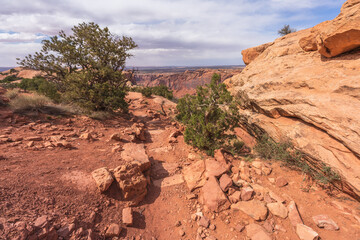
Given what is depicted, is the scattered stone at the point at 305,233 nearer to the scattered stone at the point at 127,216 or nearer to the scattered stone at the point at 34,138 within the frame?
the scattered stone at the point at 127,216

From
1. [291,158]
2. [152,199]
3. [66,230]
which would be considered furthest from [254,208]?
[66,230]

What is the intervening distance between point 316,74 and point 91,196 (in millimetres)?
6967

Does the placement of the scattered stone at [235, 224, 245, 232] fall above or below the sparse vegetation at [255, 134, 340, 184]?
below

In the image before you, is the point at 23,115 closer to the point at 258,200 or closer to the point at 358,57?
the point at 258,200

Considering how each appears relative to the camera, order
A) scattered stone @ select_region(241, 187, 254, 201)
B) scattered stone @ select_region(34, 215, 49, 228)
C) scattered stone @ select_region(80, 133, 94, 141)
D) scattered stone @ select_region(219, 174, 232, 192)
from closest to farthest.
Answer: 1. scattered stone @ select_region(34, 215, 49, 228)
2. scattered stone @ select_region(241, 187, 254, 201)
3. scattered stone @ select_region(219, 174, 232, 192)
4. scattered stone @ select_region(80, 133, 94, 141)

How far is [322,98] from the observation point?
4172 mm

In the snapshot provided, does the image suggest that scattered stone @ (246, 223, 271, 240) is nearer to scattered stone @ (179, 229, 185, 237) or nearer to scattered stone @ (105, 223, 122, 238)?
scattered stone @ (179, 229, 185, 237)

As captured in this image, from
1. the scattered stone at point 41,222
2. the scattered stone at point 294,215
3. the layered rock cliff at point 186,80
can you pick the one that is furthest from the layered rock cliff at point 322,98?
the layered rock cliff at point 186,80

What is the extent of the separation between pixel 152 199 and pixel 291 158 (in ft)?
13.5

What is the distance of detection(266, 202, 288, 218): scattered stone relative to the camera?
10.9 ft

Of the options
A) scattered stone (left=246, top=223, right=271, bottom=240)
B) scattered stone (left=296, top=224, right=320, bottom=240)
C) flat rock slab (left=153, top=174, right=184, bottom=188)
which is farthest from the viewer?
flat rock slab (left=153, top=174, right=184, bottom=188)

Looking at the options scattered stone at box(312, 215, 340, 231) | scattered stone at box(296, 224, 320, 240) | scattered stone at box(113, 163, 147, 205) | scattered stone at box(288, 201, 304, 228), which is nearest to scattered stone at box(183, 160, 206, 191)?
scattered stone at box(113, 163, 147, 205)

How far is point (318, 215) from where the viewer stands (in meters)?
3.22

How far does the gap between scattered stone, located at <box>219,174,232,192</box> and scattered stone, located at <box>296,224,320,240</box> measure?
1.46m
